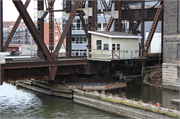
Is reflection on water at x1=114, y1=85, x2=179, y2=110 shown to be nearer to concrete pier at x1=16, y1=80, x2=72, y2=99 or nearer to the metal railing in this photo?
the metal railing

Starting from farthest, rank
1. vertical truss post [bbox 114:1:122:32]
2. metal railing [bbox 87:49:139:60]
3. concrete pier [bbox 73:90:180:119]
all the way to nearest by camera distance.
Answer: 1. vertical truss post [bbox 114:1:122:32]
2. metal railing [bbox 87:49:139:60]
3. concrete pier [bbox 73:90:180:119]

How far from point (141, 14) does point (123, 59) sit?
11.5 m

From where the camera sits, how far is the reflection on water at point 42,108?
19.6 meters

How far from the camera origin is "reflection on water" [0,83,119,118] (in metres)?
19.6

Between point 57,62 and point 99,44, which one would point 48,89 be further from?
point 99,44

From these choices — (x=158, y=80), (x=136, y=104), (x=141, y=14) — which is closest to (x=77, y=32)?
(x=141, y=14)

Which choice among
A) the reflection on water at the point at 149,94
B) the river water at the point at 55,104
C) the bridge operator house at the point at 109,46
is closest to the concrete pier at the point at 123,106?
the river water at the point at 55,104

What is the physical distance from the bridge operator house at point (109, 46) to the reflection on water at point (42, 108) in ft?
19.1

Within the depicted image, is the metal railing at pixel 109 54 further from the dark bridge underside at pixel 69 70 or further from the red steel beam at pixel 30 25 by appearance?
the red steel beam at pixel 30 25

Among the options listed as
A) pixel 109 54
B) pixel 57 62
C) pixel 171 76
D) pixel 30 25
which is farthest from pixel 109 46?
pixel 30 25

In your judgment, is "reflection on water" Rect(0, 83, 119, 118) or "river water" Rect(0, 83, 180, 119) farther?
"river water" Rect(0, 83, 180, 119)

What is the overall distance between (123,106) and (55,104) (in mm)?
6947

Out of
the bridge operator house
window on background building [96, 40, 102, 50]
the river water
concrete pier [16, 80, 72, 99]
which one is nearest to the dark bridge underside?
the bridge operator house

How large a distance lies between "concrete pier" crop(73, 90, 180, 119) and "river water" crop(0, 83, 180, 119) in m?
0.53
